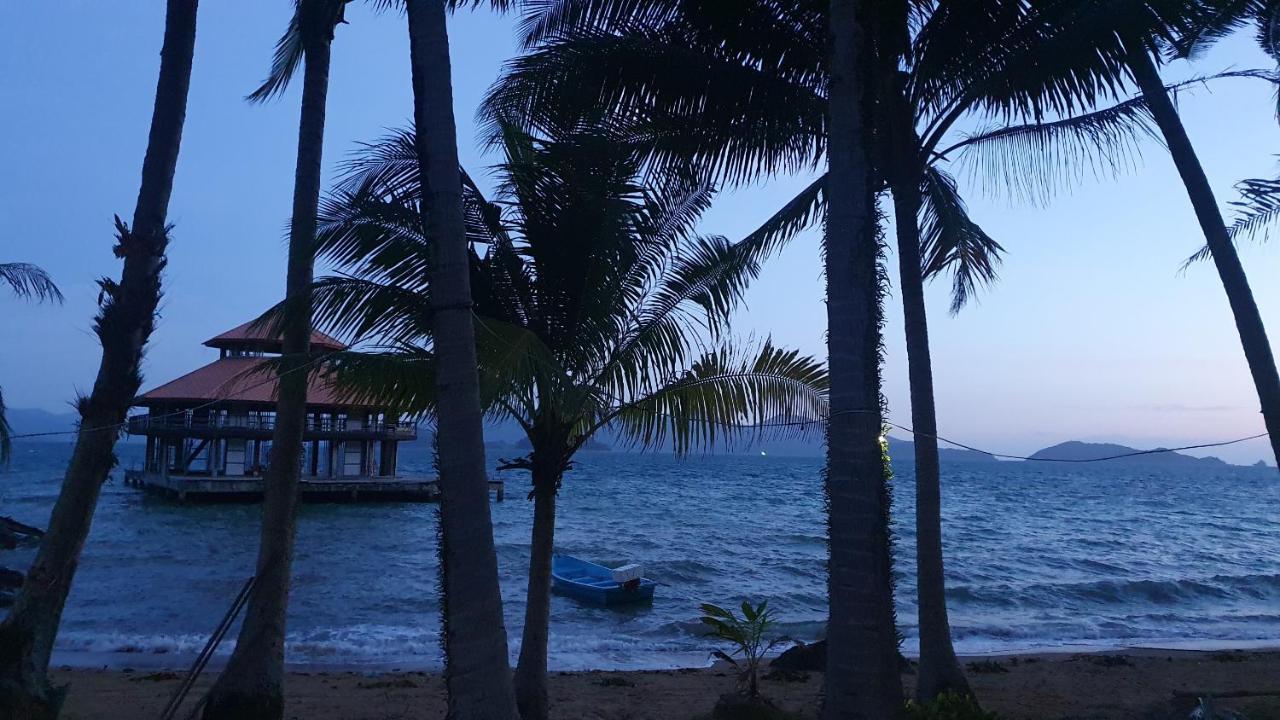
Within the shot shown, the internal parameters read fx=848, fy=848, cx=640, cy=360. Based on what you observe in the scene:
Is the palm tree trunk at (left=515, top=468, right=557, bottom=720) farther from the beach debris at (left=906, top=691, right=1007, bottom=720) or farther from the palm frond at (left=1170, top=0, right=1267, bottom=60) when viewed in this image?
the palm frond at (left=1170, top=0, right=1267, bottom=60)

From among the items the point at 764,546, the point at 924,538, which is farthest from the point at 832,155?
the point at 764,546

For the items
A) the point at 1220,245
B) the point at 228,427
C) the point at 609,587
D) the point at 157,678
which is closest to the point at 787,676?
the point at 1220,245

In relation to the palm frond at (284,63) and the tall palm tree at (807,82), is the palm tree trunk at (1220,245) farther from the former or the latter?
the palm frond at (284,63)

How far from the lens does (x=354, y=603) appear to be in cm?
2103

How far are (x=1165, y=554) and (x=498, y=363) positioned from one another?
38092mm

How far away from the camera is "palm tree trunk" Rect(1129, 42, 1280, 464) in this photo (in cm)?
805

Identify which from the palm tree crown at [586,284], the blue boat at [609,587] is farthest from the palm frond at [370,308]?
the blue boat at [609,587]

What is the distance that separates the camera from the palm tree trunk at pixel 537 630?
25.2 feet

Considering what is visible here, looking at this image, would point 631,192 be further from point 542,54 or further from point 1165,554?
point 1165,554

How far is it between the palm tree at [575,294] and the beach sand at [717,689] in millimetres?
3563

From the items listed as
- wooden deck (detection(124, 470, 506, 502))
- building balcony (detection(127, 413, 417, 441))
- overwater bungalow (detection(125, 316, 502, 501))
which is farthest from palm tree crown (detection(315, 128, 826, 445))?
wooden deck (detection(124, 470, 506, 502))

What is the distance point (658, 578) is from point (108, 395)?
20976 millimetres

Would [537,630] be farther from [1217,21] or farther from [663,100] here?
[1217,21]

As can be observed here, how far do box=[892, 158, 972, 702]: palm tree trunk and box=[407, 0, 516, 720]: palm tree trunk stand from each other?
4492mm
